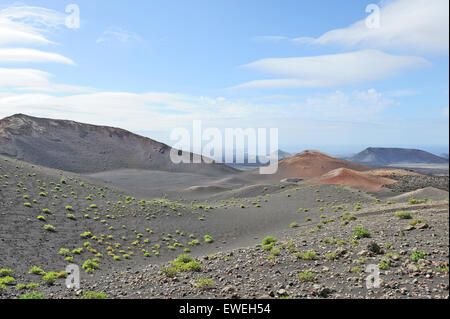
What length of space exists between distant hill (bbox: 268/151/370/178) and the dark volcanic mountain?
28.5m

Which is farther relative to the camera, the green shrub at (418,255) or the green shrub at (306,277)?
the green shrub at (306,277)

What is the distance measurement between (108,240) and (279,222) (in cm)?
1682

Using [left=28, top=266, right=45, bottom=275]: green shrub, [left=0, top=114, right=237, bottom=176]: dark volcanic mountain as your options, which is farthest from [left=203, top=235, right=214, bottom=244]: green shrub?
[left=0, top=114, right=237, bottom=176]: dark volcanic mountain

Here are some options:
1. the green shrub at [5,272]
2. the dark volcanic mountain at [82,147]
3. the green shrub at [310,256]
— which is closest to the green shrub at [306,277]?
the green shrub at [310,256]

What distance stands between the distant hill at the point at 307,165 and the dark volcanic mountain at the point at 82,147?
93.5ft

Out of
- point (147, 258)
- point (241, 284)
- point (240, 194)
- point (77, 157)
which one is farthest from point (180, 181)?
point (241, 284)

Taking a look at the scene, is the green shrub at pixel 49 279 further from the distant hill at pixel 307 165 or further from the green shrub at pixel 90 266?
the distant hill at pixel 307 165

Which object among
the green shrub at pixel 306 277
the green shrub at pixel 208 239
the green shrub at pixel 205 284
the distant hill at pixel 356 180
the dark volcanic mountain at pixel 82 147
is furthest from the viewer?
the dark volcanic mountain at pixel 82 147

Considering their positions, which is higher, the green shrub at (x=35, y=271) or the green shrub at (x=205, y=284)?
the green shrub at (x=205, y=284)

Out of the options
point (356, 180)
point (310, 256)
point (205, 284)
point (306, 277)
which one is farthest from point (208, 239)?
point (356, 180)

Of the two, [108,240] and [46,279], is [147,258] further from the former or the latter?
[46,279]

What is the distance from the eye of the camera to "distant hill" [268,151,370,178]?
8794 centimetres

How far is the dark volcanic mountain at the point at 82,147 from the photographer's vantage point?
92.0 m

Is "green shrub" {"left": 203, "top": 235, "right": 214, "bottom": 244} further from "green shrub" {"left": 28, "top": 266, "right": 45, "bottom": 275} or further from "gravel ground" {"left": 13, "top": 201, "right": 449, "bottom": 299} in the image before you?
"green shrub" {"left": 28, "top": 266, "right": 45, "bottom": 275}
